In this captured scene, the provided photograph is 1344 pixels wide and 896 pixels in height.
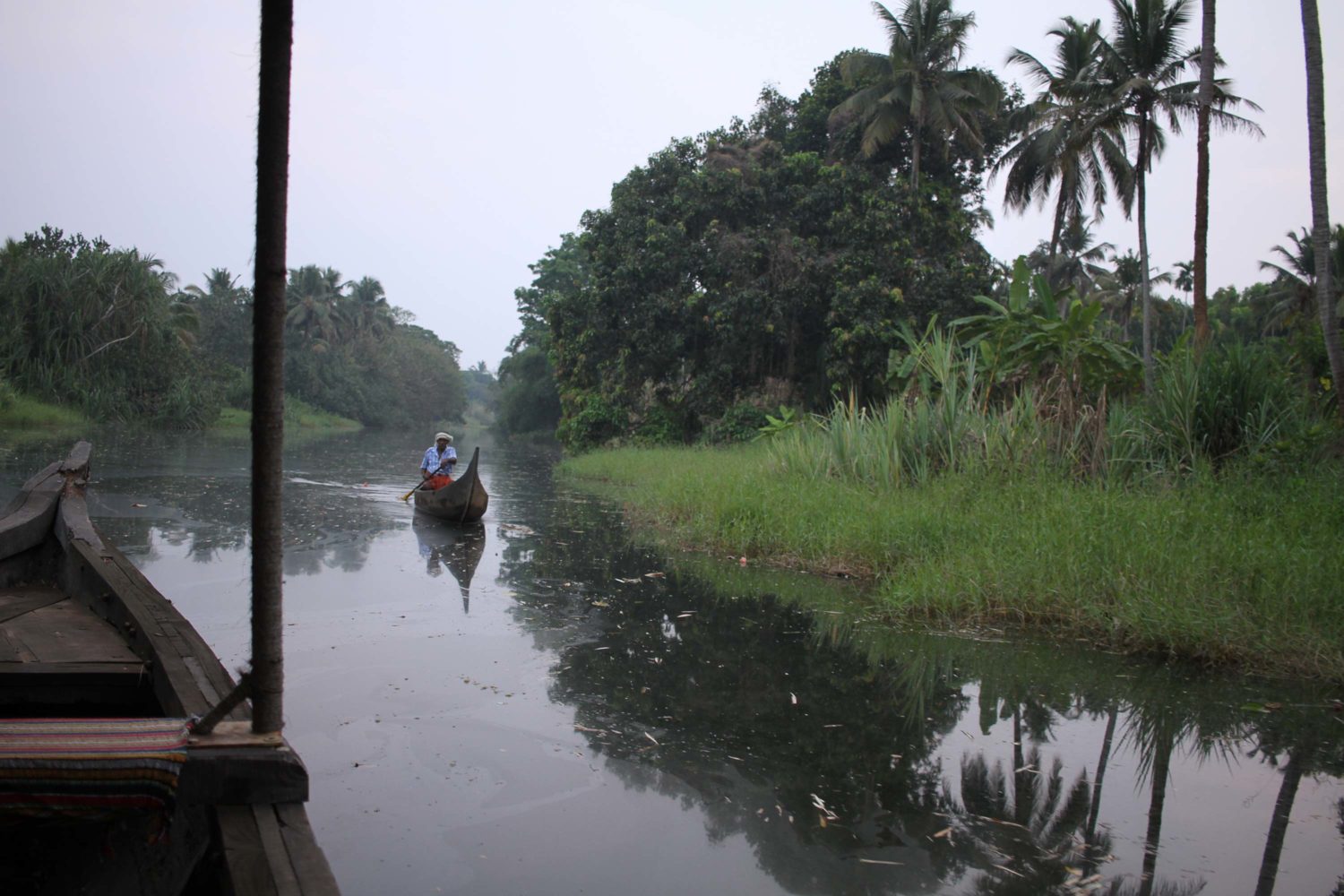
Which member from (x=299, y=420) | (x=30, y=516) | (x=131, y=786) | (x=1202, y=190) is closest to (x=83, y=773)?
(x=131, y=786)

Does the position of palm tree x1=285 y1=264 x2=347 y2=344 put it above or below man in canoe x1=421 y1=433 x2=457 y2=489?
above

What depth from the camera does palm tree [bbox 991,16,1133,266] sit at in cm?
2236

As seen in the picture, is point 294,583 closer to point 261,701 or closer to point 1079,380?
point 261,701

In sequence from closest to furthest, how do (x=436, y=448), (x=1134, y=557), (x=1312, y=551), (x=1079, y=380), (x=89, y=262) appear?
(x=1312, y=551), (x=1134, y=557), (x=1079, y=380), (x=436, y=448), (x=89, y=262)

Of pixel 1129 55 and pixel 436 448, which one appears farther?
pixel 1129 55

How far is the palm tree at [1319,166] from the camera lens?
988cm

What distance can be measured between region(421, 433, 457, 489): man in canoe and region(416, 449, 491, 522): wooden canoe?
47cm

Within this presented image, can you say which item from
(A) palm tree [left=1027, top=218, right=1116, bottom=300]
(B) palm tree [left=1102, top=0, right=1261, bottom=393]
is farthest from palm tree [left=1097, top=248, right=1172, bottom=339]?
(B) palm tree [left=1102, top=0, right=1261, bottom=393]

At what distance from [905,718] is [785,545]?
15.4 feet

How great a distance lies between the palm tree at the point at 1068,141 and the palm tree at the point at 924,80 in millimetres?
1831

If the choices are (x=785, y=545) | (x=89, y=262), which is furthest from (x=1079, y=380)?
(x=89, y=262)

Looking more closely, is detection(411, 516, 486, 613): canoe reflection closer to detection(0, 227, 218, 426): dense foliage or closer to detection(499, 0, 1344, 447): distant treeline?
detection(499, 0, 1344, 447): distant treeline

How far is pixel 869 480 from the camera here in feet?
37.1

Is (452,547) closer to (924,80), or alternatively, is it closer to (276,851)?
(276,851)
